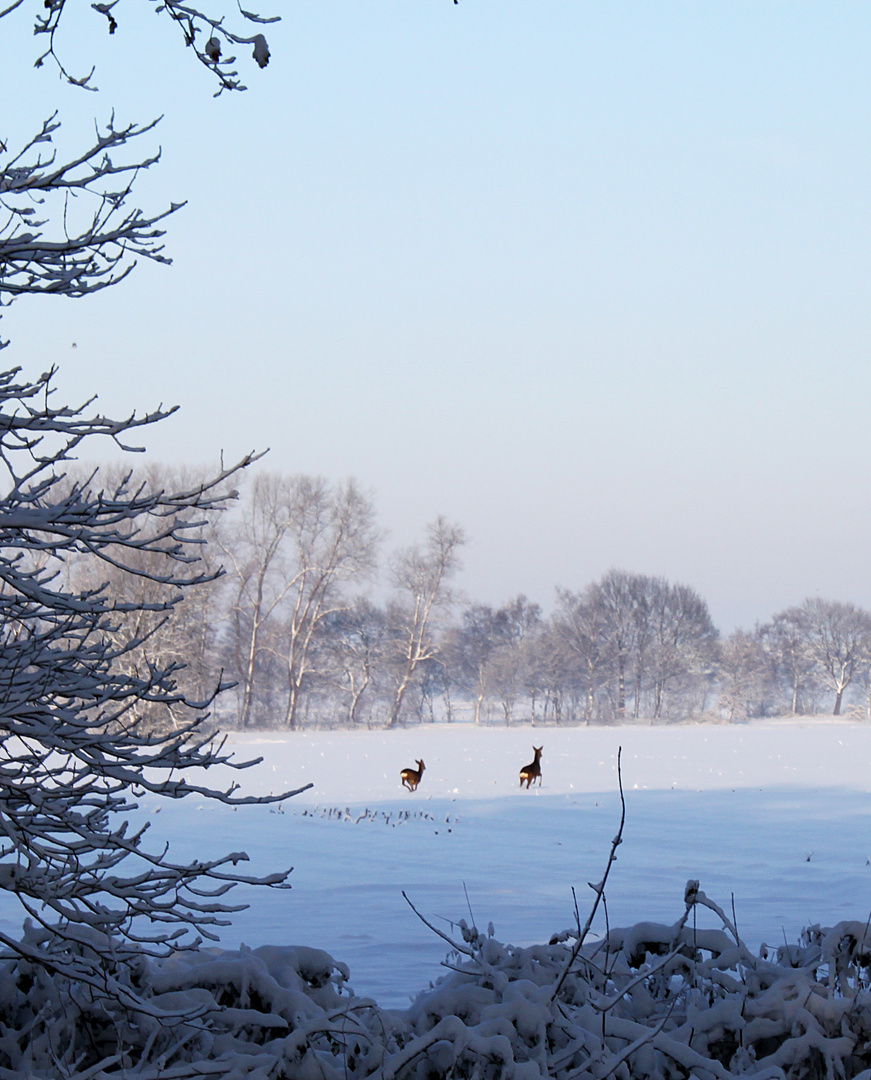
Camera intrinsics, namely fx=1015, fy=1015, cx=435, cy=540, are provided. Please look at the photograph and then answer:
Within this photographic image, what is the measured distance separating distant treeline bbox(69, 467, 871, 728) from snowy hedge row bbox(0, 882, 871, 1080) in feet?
124

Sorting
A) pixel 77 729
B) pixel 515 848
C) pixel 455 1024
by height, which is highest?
pixel 77 729

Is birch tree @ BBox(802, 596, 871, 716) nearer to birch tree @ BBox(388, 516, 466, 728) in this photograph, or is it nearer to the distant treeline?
the distant treeline

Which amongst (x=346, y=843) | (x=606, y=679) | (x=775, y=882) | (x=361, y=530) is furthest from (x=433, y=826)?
(x=606, y=679)

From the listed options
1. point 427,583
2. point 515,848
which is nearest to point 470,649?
point 427,583

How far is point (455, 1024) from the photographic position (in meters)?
3.45

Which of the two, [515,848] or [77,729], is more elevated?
[77,729]

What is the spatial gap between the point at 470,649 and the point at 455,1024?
66040mm

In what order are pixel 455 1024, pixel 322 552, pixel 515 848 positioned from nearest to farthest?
pixel 455 1024 → pixel 515 848 → pixel 322 552

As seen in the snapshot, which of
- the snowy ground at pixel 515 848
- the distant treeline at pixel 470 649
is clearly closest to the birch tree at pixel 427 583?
the distant treeline at pixel 470 649

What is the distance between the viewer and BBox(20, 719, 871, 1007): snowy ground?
25.8ft

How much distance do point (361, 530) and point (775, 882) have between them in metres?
39.2

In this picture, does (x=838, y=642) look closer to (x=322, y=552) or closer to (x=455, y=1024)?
(x=322, y=552)

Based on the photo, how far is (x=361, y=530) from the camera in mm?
48219

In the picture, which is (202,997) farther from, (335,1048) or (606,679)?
(606,679)
